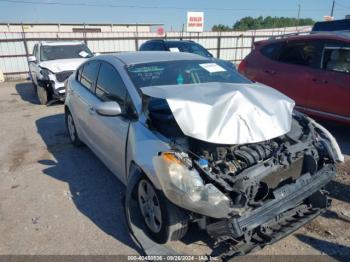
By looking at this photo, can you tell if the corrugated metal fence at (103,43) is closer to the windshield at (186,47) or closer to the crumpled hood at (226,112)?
the windshield at (186,47)

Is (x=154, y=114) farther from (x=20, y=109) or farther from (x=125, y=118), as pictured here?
(x=20, y=109)

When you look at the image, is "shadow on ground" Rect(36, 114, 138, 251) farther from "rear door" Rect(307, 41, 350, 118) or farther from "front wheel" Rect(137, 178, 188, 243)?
"rear door" Rect(307, 41, 350, 118)

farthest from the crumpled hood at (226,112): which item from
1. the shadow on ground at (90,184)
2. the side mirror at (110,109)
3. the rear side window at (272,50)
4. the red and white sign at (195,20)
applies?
the red and white sign at (195,20)

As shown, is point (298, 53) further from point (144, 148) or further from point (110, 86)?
point (144, 148)

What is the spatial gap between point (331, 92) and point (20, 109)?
26.4 feet

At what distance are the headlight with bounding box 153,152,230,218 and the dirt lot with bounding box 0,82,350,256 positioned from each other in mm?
747

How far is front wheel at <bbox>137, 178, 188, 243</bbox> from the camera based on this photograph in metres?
2.73

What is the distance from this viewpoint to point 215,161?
105 inches

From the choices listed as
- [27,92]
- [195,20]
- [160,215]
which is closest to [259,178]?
[160,215]

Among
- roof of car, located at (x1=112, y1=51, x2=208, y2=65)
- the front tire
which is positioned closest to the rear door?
roof of car, located at (x1=112, y1=51, x2=208, y2=65)

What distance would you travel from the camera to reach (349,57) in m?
5.34

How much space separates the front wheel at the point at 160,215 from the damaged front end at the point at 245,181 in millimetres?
171

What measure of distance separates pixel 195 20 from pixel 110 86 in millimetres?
27106

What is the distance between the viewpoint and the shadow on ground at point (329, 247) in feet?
9.44
